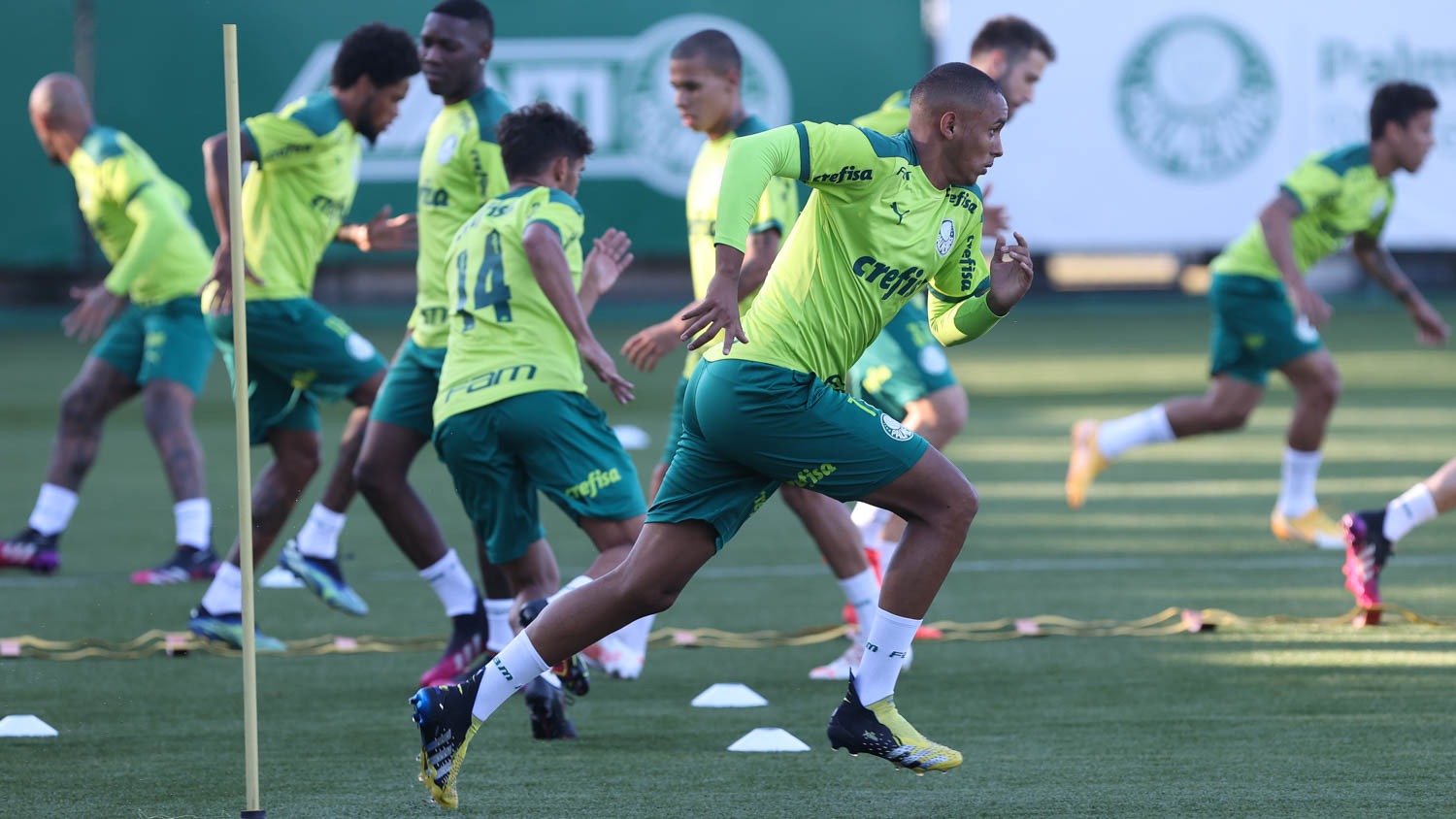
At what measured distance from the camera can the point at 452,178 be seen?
6738 millimetres

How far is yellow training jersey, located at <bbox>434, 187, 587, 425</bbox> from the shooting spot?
19.1 feet

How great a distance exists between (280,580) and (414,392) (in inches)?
102

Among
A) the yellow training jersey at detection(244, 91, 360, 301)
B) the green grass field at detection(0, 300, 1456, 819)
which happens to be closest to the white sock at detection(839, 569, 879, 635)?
the green grass field at detection(0, 300, 1456, 819)

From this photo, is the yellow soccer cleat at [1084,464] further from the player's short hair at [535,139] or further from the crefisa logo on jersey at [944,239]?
the crefisa logo on jersey at [944,239]

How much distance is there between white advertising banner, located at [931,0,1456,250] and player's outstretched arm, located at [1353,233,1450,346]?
10.3 metres

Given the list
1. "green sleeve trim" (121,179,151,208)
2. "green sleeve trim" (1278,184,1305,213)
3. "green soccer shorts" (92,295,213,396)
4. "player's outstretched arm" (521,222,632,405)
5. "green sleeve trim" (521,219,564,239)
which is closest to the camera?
"player's outstretched arm" (521,222,632,405)

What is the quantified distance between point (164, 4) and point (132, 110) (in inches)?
44.3

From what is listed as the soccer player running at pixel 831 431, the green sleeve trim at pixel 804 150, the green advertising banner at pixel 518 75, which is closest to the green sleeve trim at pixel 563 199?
the soccer player running at pixel 831 431

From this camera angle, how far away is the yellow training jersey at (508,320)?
229 inches

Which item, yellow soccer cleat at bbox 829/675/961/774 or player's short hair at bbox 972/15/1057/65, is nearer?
yellow soccer cleat at bbox 829/675/961/774

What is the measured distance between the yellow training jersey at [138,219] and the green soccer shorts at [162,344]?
0.08 m

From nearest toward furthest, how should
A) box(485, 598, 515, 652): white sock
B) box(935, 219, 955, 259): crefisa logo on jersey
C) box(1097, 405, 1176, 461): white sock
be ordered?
box(935, 219, 955, 259): crefisa logo on jersey, box(485, 598, 515, 652): white sock, box(1097, 405, 1176, 461): white sock

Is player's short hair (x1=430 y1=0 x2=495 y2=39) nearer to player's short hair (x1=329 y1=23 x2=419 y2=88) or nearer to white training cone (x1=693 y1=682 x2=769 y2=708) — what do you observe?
player's short hair (x1=329 y1=23 x2=419 y2=88)

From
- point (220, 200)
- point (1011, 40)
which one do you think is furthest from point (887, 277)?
point (220, 200)
